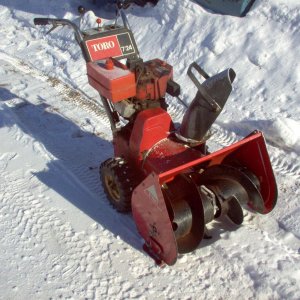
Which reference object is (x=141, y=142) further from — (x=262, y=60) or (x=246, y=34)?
(x=246, y=34)

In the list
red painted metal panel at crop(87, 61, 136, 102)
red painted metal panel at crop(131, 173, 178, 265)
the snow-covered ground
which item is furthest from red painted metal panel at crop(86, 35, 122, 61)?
red painted metal panel at crop(131, 173, 178, 265)

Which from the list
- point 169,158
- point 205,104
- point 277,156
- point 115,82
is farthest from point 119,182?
point 277,156

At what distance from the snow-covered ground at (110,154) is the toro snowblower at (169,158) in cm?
23

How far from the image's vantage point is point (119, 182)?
376cm

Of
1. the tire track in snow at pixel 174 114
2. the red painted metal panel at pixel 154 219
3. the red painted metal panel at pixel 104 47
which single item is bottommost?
the tire track in snow at pixel 174 114

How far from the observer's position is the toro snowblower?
3.34 metres

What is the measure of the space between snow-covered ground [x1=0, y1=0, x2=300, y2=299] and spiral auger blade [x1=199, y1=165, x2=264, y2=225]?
22 centimetres

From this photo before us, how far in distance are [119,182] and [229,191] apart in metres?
0.96

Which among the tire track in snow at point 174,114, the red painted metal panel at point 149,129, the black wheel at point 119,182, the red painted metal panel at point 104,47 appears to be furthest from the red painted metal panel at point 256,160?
the red painted metal panel at point 104,47

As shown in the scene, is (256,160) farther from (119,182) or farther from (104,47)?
(104,47)

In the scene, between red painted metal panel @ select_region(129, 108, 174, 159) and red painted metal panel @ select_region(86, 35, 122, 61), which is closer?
red painted metal panel @ select_region(129, 108, 174, 159)

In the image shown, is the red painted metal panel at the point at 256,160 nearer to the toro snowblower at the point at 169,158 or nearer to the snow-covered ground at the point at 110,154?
the toro snowblower at the point at 169,158

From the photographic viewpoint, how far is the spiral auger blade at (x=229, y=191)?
3.51m

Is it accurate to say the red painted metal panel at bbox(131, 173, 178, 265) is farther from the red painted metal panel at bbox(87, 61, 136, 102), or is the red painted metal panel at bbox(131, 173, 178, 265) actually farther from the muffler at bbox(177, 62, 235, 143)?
the red painted metal panel at bbox(87, 61, 136, 102)
